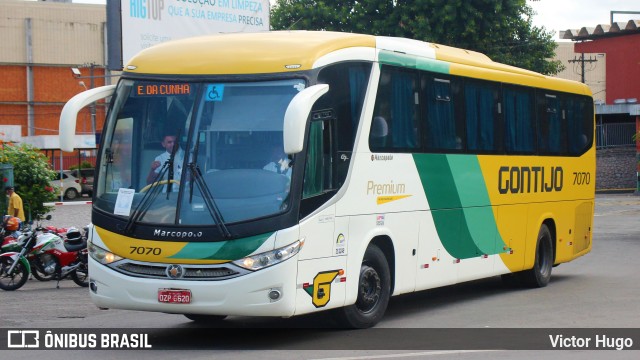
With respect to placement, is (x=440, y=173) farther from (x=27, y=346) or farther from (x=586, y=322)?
(x=27, y=346)

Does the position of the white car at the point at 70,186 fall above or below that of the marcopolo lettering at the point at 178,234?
below

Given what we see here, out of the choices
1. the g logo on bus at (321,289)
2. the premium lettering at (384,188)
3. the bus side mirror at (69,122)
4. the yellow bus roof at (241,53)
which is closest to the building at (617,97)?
the premium lettering at (384,188)

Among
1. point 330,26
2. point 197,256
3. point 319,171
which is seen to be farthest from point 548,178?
point 330,26

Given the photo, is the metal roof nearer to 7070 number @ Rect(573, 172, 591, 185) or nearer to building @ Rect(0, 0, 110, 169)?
building @ Rect(0, 0, 110, 169)

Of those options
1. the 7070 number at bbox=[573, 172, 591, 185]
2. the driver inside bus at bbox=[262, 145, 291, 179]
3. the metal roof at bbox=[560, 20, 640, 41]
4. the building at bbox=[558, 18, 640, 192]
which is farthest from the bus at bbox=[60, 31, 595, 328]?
the metal roof at bbox=[560, 20, 640, 41]

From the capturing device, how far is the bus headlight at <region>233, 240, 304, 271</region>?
10.4m

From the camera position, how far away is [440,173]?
46.1ft

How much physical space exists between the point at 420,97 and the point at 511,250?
375cm

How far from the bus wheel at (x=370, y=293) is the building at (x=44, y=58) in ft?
194

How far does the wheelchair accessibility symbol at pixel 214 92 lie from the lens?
11.0m

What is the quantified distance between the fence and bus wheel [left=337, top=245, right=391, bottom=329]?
55909 mm

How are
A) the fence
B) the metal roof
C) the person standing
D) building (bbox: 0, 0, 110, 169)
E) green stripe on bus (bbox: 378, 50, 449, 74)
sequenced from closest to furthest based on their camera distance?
green stripe on bus (bbox: 378, 50, 449, 74)
the person standing
the metal roof
the fence
building (bbox: 0, 0, 110, 169)

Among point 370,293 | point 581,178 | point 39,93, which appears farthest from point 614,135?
point 370,293

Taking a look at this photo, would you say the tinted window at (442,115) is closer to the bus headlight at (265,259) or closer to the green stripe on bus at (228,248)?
the bus headlight at (265,259)
